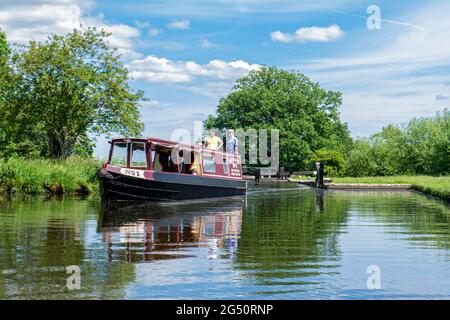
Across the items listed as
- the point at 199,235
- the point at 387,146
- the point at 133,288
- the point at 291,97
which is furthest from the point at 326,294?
the point at 291,97

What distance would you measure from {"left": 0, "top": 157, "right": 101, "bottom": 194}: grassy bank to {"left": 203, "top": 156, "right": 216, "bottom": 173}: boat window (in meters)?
5.51

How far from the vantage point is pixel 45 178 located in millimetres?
28016

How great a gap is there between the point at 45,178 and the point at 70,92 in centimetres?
955

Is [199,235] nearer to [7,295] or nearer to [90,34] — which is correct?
[7,295]

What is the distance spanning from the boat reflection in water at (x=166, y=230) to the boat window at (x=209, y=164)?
14.7ft

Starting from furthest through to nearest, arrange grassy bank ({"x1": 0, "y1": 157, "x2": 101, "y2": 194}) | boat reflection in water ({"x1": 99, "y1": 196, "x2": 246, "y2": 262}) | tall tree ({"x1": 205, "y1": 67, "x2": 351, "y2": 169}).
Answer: tall tree ({"x1": 205, "y1": 67, "x2": 351, "y2": 169}), grassy bank ({"x1": 0, "y1": 157, "x2": 101, "y2": 194}), boat reflection in water ({"x1": 99, "y1": 196, "x2": 246, "y2": 262})

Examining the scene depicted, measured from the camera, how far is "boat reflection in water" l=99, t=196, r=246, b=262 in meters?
10.9

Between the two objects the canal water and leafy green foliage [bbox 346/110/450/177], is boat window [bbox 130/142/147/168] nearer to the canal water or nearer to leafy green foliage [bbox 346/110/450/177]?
the canal water

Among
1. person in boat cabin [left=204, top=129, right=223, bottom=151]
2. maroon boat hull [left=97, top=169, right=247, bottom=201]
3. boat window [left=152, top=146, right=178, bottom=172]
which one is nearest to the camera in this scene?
maroon boat hull [left=97, top=169, right=247, bottom=201]

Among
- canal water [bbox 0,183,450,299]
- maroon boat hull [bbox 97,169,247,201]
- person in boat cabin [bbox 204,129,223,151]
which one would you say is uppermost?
→ person in boat cabin [bbox 204,129,223,151]

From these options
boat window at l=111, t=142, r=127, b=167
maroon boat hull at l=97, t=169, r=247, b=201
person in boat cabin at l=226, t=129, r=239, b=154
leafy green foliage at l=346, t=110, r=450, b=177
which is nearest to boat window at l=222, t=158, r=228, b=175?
person in boat cabin at l=226, t=129, r=239, b=154

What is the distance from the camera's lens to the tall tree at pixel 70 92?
36125mm

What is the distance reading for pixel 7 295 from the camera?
738 cm

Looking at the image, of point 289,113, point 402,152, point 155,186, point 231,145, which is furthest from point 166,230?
point 289,113
